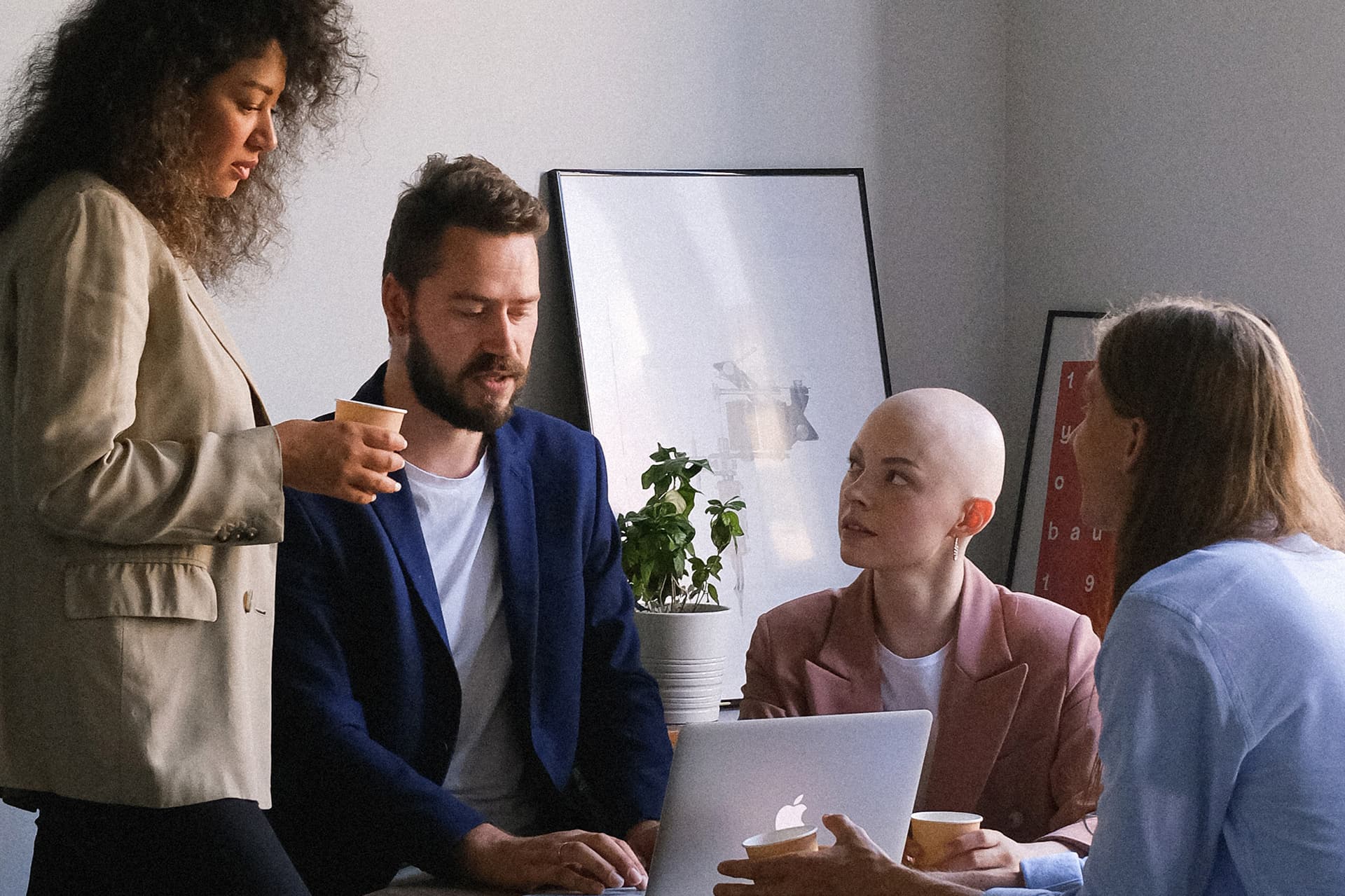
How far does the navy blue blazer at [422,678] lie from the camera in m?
1.87

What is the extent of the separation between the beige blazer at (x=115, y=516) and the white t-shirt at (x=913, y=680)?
85 centimetres

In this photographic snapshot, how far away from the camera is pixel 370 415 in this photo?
152 centimetres

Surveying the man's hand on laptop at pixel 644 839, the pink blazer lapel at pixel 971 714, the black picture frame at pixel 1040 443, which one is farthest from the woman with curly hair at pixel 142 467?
the black picture frame at pixel 1040 443

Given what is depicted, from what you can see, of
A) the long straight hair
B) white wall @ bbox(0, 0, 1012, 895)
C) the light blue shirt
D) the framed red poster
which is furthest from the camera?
the framed red poster

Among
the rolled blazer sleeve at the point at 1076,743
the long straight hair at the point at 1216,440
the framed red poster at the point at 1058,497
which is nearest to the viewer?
the long straight hair at the point at 1216,440

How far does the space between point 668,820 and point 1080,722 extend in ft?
Answer: 2.17

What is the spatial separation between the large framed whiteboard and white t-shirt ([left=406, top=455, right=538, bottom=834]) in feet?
2.92

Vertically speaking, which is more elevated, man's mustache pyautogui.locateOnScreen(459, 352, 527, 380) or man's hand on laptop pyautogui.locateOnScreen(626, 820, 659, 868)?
man's mustache pyautogui.locateOnScreen(459, 352, 527, 380)

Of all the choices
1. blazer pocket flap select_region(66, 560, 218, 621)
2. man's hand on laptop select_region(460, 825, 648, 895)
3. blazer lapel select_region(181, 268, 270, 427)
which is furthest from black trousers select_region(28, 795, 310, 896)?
blazer lapel select_region(181, 268, 270, 427)

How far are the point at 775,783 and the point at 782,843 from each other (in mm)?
72

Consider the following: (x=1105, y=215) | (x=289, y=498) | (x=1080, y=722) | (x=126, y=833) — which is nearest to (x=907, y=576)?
(x=1080, y=722)

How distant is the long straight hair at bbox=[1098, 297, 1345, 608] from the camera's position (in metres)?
1.30

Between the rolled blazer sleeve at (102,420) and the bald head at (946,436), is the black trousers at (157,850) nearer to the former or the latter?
the rolled blazer sleeve at (102,420)

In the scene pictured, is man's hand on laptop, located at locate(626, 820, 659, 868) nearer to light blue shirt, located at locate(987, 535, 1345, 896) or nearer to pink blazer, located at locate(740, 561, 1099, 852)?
pink blazer, located at locate(740, 561, 1099, 852)
